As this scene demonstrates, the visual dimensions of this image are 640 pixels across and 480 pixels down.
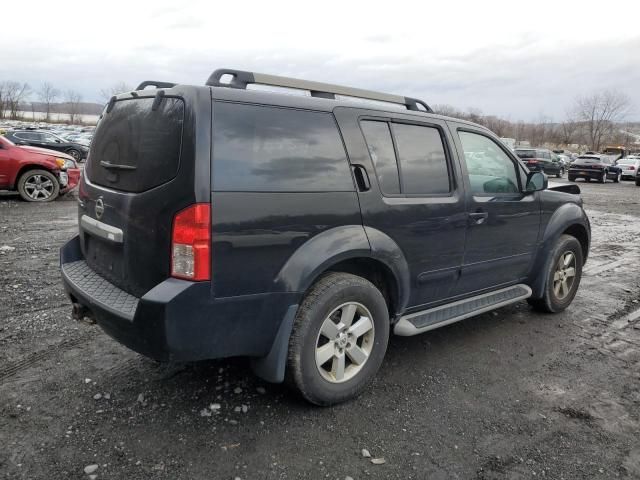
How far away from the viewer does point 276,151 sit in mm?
2811

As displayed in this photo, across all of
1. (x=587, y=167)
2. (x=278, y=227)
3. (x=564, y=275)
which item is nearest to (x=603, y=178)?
(x=587, y=167)

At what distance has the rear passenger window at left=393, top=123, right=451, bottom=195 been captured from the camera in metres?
3.51

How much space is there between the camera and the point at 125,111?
3121 mm

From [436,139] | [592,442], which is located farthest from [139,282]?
[592,442]

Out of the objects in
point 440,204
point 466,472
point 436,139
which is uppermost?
→ point 436,139

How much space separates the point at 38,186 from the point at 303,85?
35.0 feet

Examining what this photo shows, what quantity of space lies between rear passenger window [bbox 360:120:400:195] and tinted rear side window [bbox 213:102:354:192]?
280 millimetres

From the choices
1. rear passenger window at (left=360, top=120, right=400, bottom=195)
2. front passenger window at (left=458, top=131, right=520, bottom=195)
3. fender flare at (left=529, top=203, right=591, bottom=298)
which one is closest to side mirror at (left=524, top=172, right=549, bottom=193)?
front passenger window at (left=458, top=131, right=520, bottom=195)

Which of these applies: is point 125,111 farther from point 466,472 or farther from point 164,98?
point 466,472

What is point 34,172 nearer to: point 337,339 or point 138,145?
point 138,145

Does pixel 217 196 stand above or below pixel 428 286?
above

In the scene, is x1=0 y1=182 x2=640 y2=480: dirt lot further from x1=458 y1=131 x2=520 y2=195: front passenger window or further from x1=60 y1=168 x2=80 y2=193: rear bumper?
x1=60 y1=168 x2=80 y2=193: rear bumper

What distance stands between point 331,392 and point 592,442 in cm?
152

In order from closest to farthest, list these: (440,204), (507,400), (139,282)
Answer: (139,282), (507,400), (440,204)
